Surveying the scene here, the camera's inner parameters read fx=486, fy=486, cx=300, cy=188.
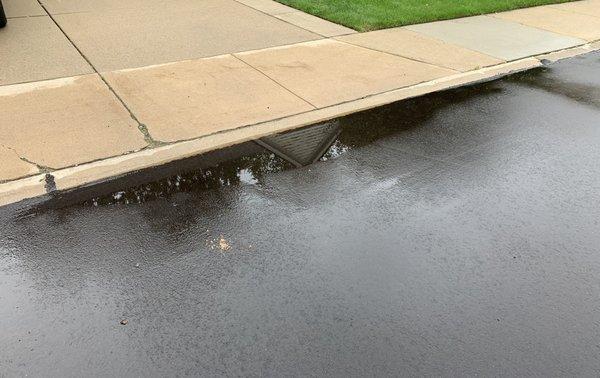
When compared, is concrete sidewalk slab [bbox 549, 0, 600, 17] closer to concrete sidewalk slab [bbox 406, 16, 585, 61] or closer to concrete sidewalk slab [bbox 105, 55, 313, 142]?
concrete sidewalk slab [bbox 406, 16, 585, 61]

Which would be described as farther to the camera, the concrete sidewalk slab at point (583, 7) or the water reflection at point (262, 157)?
the concrete sidewalk slab at point (583, 7)

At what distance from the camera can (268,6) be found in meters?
10.9

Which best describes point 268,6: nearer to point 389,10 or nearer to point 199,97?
point 389,10

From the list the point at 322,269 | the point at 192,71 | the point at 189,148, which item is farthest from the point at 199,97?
the point at 322,269

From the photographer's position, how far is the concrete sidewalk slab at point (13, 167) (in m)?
4.62

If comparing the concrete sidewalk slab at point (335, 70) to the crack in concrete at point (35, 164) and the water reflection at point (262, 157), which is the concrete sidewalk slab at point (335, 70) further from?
the crack in concrete at point (35, 164)

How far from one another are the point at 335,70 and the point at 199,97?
2.30 metres

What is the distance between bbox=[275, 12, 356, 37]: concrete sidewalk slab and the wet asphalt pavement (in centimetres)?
432

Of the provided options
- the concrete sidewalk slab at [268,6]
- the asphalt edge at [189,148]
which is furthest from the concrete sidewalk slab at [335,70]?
the concrete sidewalk slab at [268,6]

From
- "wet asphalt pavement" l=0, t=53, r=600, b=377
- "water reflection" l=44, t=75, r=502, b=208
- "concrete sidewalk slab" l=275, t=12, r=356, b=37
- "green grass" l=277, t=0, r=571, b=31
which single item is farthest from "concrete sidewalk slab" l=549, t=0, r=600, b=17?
"wet asphalt pavement" l=0, t=53, r=600, b=377

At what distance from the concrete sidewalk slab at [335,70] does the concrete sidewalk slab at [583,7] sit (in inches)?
274

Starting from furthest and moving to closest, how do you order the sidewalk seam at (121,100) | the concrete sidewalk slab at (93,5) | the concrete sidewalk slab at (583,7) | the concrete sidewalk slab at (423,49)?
the concrete sidewalk slab at (583,7) < the concrete sidewalk slab at (93,5) < the concrete sidewalk slab at (423,49) < the sidewalk seam at (121,100)

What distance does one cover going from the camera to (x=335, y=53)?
8.22m

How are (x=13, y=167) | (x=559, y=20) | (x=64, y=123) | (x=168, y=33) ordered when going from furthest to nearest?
(x=559, y=20)
(x=168, y=33)
(x=64, y=123)
(x=13, y=167)
